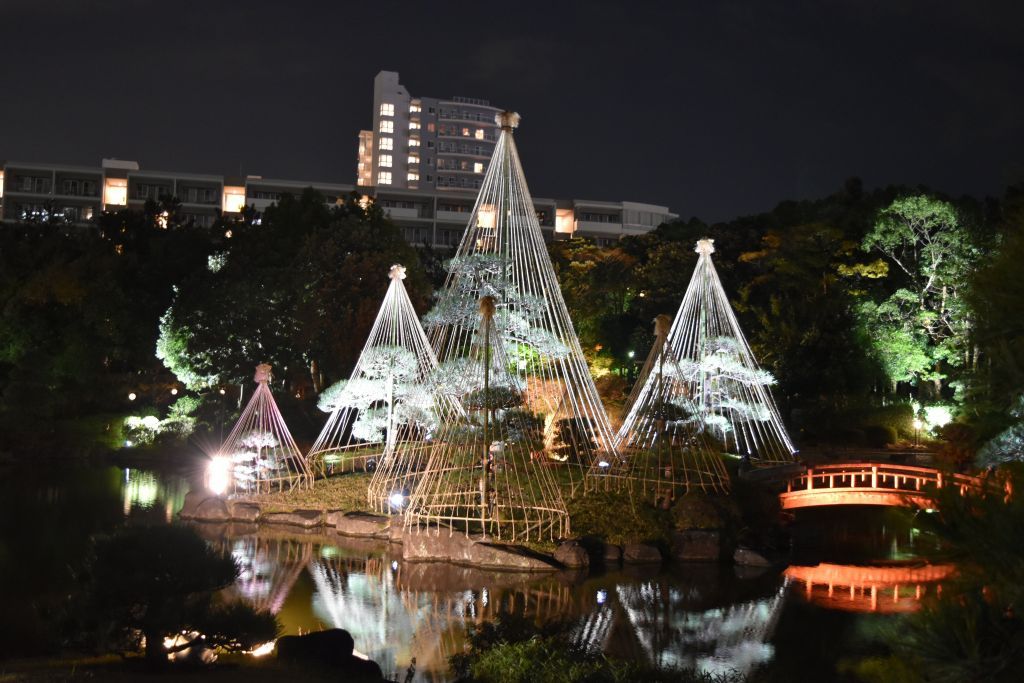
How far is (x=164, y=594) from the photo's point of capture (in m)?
7.93

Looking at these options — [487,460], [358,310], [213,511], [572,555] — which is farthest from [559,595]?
[358,310]

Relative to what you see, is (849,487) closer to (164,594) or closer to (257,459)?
(257,459)

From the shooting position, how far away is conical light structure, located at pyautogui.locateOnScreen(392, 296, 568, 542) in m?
16.1

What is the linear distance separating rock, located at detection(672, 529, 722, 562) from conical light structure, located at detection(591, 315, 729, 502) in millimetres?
1147

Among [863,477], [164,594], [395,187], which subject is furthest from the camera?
[395,187]

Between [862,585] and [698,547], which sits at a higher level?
[698,547]

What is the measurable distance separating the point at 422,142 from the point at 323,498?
49.2 meters

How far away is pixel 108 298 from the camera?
30.2 m

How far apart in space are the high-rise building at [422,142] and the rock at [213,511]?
48307mm

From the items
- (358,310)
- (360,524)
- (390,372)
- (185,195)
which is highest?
(185,195)

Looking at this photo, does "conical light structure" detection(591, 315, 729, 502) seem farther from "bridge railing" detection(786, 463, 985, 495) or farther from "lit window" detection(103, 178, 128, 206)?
"lit window" detection(103, 178, 128, 206)

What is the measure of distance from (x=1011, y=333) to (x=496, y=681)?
4827 millimetres

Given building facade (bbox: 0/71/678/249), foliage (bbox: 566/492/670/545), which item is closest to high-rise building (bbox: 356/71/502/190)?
building facade (bbox: 0/71/678/249)

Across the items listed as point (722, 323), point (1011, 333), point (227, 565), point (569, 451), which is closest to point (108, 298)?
point (569, 451)
